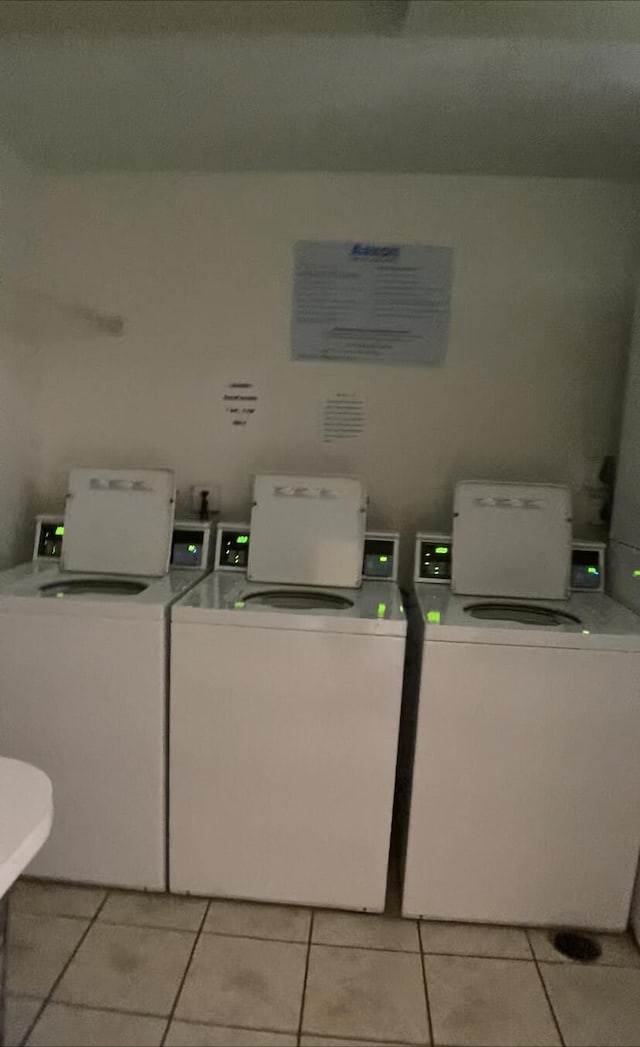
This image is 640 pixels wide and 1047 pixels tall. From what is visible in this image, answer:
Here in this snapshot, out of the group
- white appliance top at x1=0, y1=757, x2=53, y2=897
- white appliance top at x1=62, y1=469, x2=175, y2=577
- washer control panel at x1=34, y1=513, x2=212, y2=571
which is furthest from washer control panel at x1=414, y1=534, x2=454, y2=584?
white appliance top at x1=0, y1=757, x2=53, y2=897

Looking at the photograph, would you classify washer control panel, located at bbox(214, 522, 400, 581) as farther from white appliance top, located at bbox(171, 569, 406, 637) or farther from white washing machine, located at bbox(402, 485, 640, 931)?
white washing machine, located at bbox(402, 485, 640, 931)

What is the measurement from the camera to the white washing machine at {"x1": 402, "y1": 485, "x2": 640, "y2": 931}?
1826 millimetres

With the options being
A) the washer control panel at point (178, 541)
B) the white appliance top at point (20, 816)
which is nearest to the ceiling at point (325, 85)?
the washer control panel at point (178, 541)

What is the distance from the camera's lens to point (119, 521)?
2363 millimetres

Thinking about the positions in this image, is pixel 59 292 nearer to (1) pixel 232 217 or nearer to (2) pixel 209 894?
(1) pixel 232 217

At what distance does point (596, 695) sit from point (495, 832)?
1.41ft

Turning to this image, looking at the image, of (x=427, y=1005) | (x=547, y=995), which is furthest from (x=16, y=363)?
(x=547, y=995)

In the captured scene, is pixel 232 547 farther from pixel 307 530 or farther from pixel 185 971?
pixel 185 971

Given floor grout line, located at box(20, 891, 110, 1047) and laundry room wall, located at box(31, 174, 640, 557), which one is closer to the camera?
Answer: floor grout line, located at box(20, 891, 110, 1047)

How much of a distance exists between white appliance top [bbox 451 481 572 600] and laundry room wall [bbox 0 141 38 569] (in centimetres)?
140

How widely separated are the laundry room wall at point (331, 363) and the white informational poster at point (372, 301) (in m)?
0.04

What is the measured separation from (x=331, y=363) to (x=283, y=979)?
174cm

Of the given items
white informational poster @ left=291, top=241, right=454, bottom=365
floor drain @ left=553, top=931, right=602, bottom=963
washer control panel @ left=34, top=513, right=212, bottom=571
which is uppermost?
white informational poster @ left=291, top=241, right=454, bottom=365

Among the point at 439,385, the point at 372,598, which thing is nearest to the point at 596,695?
the point at 372,598
